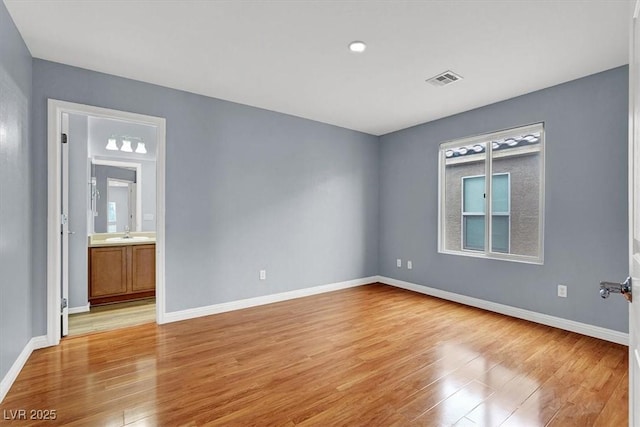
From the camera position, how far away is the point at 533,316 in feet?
11.1

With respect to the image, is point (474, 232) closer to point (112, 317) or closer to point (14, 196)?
point (112, 317)

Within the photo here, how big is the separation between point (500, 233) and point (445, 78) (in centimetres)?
199

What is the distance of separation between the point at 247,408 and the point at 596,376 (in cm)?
246

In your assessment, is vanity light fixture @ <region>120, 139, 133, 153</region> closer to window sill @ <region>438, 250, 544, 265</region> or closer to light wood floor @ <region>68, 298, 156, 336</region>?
light wood floor @ <region>68, 298, 156, 336</region>

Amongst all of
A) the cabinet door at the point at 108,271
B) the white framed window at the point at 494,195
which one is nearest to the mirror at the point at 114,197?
the cabinet door at the point at 108,271

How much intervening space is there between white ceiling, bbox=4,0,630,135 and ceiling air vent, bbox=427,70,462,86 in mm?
76

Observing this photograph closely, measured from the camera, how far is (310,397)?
79.4 inches

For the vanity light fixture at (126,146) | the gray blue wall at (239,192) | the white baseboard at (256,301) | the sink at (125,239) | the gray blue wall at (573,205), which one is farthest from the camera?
the vanity light fixture at (126,146)

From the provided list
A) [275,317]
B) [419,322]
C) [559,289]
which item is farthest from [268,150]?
[559,289]

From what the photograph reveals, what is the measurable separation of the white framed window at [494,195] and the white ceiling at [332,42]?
2.03ft

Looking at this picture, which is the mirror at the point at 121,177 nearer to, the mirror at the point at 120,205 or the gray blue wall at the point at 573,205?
the mirror at the point at 120,205

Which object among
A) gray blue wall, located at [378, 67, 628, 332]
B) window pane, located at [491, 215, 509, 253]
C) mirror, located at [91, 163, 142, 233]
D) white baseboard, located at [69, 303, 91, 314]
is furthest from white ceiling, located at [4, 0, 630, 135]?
white baseboard, located at [69, 303, 91, 314]

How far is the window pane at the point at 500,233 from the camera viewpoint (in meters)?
3.76

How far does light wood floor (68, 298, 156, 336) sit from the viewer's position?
3.23 meters
